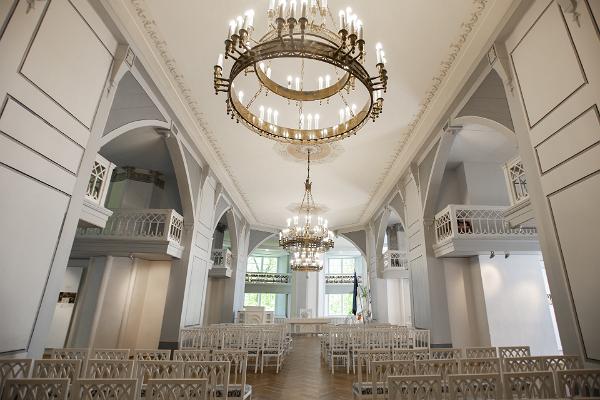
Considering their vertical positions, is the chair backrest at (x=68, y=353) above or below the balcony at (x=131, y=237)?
below

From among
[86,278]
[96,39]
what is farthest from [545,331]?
[86,278]

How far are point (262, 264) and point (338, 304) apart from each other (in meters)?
5.39

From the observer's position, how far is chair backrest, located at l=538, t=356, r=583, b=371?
2920mm

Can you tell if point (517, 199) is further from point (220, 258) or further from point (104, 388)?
point (220, 258)

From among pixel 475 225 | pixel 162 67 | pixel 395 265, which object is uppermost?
pixel 162 67

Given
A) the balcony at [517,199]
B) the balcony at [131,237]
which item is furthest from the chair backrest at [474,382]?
the balcony at [131,237]

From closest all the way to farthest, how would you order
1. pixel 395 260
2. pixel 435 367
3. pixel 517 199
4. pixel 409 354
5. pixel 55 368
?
pixel 55 368
pixel 435 367
pixel 409 354
pixel 517 199
pixel 395 260

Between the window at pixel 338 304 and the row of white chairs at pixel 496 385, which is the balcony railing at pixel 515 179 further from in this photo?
the window at pixel 338 304

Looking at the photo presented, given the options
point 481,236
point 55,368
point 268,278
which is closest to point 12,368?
point 55,368

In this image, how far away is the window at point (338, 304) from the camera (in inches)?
772

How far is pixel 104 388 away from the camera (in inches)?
84.9

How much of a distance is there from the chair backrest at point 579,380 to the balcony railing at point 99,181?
19.2 feet

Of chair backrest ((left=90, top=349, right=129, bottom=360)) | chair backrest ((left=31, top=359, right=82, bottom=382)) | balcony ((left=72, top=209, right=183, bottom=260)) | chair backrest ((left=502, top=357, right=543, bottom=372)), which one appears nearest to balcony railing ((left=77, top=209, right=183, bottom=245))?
balcony ((left=72, top=209, right=183, bottom=260))

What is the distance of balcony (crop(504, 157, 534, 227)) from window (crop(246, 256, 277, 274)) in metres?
16.3
